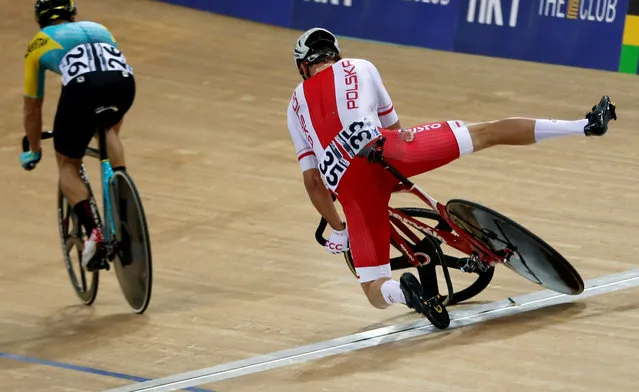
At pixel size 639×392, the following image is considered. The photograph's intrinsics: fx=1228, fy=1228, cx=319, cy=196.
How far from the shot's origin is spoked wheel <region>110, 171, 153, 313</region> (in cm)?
550

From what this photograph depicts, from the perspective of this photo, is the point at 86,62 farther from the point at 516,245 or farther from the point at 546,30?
the point at 546,30

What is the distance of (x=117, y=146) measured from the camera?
18.8 ft

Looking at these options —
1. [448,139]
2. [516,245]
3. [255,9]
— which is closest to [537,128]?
[448,139]

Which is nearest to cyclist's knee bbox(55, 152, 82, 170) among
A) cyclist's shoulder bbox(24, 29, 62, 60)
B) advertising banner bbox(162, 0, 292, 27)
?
cyclist's shoulder bbox(24, 29, 62, 60)

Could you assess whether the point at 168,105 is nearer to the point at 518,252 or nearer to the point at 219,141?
the point at 219,141

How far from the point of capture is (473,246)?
5.33 meters

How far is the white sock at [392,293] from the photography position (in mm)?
4910

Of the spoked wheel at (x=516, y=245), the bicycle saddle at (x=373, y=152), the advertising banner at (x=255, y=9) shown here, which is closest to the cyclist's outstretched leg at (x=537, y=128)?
the spoked wheel at (x=516, y=245)

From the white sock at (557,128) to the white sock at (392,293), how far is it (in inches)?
32.6

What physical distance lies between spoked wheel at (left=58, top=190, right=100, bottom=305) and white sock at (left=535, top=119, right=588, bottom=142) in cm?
225

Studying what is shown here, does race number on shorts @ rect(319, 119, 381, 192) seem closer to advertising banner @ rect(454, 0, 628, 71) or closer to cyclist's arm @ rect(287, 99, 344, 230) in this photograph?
cyclist's arm @ rect(287, 99, 344, 230)

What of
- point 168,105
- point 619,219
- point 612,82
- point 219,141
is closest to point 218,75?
point 168,105

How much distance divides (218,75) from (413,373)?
6.14 m

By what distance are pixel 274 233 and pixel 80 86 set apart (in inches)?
67.4
